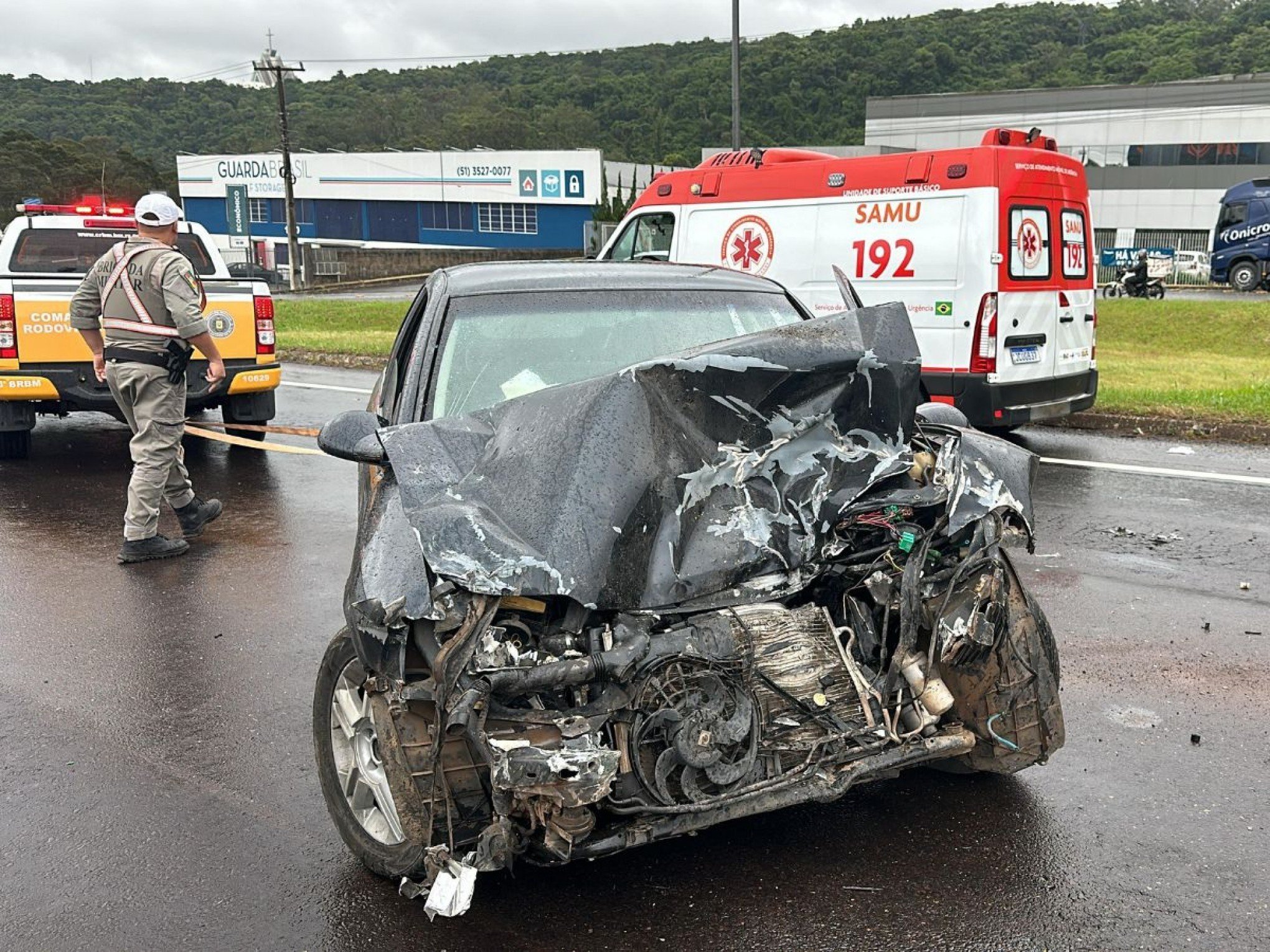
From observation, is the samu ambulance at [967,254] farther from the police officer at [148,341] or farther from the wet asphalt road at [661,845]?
the police officer at [148,341]

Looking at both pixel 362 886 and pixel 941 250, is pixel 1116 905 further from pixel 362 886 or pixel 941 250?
pixel 941 250

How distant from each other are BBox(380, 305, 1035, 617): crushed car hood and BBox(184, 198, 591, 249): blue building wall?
60988mm

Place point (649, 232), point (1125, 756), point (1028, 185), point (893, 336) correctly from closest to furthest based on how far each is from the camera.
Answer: point (893, 336)
point (1125, 756)
point (1028, 185)
point (649, 232)

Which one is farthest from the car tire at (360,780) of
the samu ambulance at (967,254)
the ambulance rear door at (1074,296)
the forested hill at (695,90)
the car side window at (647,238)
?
the forested hill at (695,90)

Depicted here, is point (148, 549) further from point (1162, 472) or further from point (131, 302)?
point (1162, 472)

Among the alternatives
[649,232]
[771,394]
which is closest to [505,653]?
[771,394]

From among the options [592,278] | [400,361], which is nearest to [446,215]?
[400,361]

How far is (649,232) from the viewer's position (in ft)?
41.4

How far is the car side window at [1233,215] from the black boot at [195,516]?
1260 inches

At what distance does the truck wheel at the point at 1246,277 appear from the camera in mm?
31578

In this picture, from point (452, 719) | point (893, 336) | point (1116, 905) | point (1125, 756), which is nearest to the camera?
point (452, 719)

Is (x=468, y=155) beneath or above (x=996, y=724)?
above

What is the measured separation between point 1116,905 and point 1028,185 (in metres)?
7.77

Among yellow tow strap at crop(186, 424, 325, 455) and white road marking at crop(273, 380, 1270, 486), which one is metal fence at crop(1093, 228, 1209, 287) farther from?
yellow tow strap at crop(186, 424, 325, 455)
